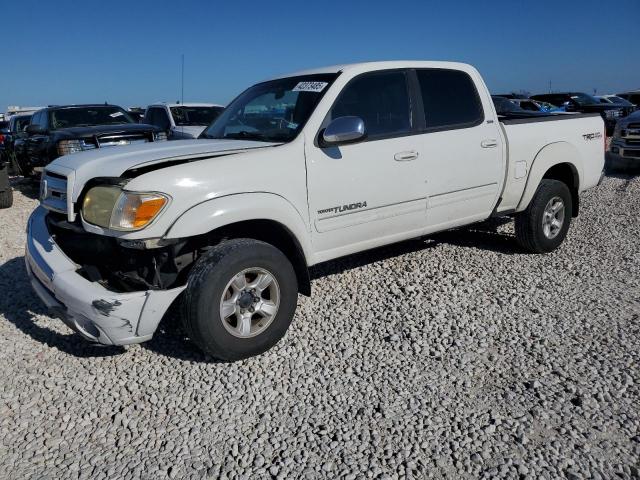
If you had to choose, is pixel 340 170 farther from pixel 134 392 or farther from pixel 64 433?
pixel 64 433

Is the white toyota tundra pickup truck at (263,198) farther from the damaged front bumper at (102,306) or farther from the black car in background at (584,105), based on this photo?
the black car in background at (584,105)

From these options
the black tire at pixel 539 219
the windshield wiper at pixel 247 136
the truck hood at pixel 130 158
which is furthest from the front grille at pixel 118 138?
the black tire at pixel 539 219

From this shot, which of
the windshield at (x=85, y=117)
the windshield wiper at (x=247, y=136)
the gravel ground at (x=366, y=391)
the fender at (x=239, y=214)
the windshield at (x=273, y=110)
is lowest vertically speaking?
the gravel ground at (x=366, y=391)

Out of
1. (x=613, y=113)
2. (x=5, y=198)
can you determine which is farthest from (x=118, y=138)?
(x=613, y=113)

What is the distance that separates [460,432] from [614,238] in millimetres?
4635

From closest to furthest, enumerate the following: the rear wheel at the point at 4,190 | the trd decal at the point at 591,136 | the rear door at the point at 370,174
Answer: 1. the rear door at the point at 370,174
2. the trd decal at the point at 591,136
3. the rear wheel at the point at 4,190

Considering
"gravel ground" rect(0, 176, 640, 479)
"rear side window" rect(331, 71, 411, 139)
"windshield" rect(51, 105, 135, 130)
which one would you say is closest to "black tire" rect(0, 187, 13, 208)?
"windshield" rect(51, 105, 135, 130)

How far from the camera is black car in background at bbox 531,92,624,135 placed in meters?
19.2

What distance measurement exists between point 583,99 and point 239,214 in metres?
22.2

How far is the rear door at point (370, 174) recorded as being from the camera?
12.4ft

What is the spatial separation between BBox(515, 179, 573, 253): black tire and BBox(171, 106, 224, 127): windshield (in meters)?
7.42

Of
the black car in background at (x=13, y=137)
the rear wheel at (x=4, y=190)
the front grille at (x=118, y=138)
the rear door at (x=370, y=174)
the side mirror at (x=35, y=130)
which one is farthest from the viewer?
the black car in background at (x=13, y=137)

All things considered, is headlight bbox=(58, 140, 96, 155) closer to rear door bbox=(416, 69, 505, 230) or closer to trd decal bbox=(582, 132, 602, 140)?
rear door bbox=(416, 69, 505, 230)

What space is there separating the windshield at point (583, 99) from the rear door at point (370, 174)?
19.7 meters
